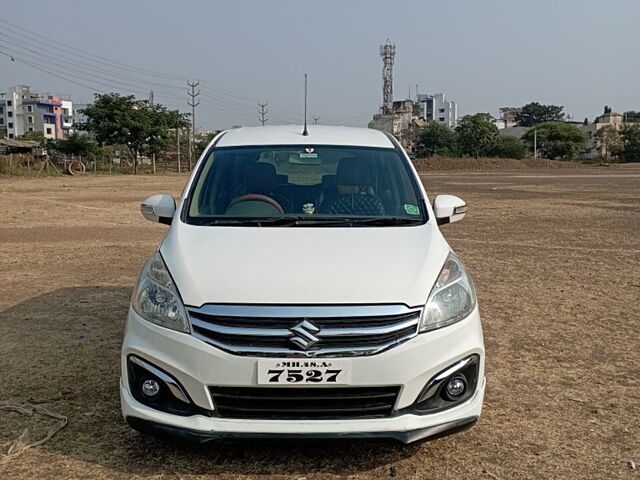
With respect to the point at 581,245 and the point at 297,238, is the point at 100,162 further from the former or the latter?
the point at 297,238

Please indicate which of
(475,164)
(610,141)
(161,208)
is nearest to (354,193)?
(161,208)

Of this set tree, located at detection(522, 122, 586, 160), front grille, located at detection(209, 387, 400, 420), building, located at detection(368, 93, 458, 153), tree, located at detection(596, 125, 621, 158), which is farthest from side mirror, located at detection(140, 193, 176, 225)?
tree, located at detection(522, 122, 586, 160)

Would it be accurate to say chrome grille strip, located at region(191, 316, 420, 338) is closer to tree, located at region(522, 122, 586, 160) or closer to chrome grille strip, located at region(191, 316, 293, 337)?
chrome grille strip, located at region(191, 316, 293, 337)

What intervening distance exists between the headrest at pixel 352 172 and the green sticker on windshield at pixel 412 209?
1.16ft

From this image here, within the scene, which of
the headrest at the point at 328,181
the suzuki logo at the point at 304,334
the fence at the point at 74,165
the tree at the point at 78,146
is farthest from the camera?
the tree at the point at 78,146

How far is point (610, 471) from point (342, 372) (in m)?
1.40

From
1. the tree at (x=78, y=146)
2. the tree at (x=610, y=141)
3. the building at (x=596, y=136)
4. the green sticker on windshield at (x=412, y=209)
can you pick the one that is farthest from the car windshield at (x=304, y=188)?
the building at (x=596, y=136)

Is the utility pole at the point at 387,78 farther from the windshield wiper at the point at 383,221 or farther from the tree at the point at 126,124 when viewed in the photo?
the windshield wiper at the point at 383,221

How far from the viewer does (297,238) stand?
11.9ft

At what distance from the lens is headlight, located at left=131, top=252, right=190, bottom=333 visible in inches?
122

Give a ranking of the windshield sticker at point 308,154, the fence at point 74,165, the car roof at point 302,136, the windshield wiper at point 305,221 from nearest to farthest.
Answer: the windshield wiper at point 305,221
the windshield sticker at point 308,154
the car roof at point 302,136
the fence at point 74,165

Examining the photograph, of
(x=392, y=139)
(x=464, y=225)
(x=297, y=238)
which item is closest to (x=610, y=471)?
(x=297, y=238)

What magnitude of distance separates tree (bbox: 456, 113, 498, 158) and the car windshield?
77.5 meters

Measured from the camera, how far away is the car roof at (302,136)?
190 inches
